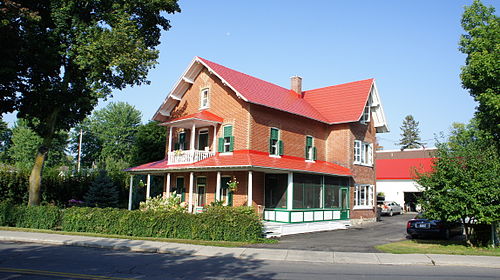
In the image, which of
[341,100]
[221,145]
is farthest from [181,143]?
[341,100]

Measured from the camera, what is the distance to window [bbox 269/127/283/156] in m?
24.3

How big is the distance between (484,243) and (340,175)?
33.9ft

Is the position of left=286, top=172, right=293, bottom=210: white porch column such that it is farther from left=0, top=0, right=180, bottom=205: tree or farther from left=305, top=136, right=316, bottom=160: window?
left=0, top=0, right=180, bottom=205: tree

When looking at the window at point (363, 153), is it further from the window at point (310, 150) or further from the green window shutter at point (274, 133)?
the green window shutter at point (274, 133)

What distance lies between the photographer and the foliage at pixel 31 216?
20.8m

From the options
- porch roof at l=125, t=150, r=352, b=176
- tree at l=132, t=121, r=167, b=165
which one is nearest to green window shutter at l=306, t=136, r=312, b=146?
porch roof at l=125, t=150, r=352, b=176

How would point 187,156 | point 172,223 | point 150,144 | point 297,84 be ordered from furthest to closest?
point 150,144, point 297,84, point 187,156, point 172,223

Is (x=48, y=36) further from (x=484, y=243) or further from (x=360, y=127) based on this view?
(x=484, y=243)

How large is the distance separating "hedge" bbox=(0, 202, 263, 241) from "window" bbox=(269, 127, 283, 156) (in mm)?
6526

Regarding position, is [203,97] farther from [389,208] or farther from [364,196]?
[389,208]

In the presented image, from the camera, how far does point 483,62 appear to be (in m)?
21.4

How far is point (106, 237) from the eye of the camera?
17422mm

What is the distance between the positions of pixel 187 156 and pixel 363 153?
14.4 metres

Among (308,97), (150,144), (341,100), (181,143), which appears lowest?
(181,143)
